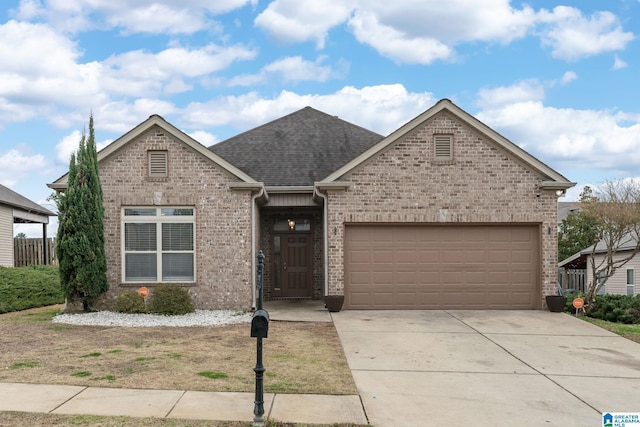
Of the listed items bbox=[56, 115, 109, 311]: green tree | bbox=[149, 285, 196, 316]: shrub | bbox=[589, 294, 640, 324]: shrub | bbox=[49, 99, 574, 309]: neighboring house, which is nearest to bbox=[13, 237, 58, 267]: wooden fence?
bbox=[49, 99, 574, 309]: neighboring house

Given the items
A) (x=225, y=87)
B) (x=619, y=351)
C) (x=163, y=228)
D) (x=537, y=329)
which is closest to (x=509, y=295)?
(x=537, y=329)

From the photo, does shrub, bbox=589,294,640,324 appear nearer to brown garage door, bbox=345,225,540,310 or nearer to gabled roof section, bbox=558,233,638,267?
brown garage door, bbox=345,225,540,310

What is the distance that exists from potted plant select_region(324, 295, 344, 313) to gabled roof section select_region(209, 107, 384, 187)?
3.64 meters

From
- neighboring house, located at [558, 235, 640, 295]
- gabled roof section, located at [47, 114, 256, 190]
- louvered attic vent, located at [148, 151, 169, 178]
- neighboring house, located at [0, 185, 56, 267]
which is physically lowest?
neighboring house, located at [558, 235, 640, 295]

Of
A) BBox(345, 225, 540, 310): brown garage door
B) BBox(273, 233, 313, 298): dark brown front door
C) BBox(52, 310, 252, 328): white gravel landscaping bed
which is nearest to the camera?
BBox(52, 310, 252, 328): white gravel landscaping bed

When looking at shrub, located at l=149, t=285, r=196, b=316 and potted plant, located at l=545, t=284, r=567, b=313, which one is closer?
shrub, located at l=149, t=285, r=196, b=316

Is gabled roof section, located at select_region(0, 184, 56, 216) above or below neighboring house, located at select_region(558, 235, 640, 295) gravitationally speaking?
above

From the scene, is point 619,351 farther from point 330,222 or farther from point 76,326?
point 76,326

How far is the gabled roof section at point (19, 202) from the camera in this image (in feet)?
72.1

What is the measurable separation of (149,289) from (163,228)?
1.58 metres

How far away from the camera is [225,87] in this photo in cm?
1689

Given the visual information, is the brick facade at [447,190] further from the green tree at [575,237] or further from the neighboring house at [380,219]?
the green tree at [575,237]

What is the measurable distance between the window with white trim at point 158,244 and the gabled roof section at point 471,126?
155 inches

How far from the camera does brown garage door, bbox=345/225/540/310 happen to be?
544 inches
